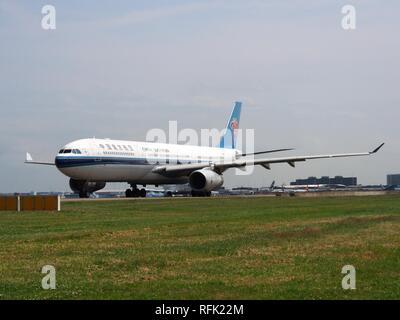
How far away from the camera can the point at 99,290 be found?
12.6 m

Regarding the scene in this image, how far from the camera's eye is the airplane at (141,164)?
5488 cm

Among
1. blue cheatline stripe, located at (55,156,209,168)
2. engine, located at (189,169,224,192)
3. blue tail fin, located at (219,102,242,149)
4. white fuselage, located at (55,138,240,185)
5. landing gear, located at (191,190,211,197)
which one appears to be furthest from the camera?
blue tail fin, located at (219,102,242,149)

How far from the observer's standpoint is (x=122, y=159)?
190ft

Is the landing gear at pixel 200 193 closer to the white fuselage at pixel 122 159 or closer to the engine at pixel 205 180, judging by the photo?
the engine at pixel 205 180

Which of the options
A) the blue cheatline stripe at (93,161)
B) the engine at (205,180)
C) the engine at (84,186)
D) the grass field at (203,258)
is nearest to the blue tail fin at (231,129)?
the engine at (205,180)

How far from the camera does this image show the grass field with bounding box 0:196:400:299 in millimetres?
12555

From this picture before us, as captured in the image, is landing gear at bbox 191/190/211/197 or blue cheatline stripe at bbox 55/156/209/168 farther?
landing gear at bbox 191/190/211/197

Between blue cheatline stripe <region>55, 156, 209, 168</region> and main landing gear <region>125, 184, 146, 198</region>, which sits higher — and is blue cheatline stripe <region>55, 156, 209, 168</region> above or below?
above

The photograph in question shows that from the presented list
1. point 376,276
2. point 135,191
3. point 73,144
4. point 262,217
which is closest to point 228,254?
point 376,276

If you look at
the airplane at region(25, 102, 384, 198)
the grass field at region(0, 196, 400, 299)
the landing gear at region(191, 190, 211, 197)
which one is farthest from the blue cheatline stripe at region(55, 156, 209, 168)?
the grass field at region(0, 196, 400, 299)

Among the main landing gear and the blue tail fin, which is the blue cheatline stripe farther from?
the blue tail fin
